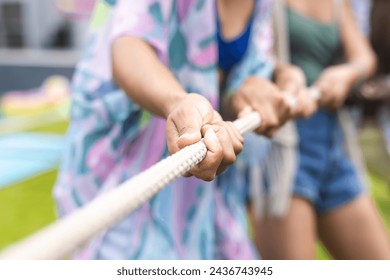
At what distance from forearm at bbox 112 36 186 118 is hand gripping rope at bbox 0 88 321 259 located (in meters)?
0.15

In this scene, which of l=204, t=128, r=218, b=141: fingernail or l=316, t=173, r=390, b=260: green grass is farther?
l=316, t=173, r=390, b=260: green grass

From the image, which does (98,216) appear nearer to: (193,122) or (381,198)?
(193,122)

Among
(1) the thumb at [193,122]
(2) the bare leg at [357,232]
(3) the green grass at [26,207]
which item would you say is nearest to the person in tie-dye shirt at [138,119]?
(1) the thumb at [193,122]

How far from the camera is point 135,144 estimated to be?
103cm

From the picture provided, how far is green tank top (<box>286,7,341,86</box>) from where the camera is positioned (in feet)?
4.97

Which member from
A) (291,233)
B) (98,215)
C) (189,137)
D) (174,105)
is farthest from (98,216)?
(291,233)

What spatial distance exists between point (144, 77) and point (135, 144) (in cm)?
17

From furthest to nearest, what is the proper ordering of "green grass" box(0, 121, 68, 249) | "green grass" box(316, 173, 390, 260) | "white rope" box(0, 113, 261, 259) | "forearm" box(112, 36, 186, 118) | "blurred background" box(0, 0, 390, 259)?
"green grass" box(0, 121, 68, 249), "green grass" box(316, 173, 390, 260), "blurred background" box(0, 0, 390, 259), "forearm" box(112, 36, 186, 118), "white rope" box(0, 113, 261, 259)

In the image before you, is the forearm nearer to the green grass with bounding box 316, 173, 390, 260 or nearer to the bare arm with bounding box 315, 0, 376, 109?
the bare arm with bounding box 315, 0, 376, 109

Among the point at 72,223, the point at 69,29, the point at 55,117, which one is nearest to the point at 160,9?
the point at 72,223

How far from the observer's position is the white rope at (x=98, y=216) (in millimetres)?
510

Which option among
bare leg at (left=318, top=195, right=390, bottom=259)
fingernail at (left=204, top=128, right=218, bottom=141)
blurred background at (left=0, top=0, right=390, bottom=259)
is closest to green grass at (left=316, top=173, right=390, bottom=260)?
blurred background at (left=0, top=0, right=390, bottom=259)

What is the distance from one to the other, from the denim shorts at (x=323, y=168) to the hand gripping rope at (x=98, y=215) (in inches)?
32.1

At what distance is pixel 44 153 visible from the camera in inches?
210
